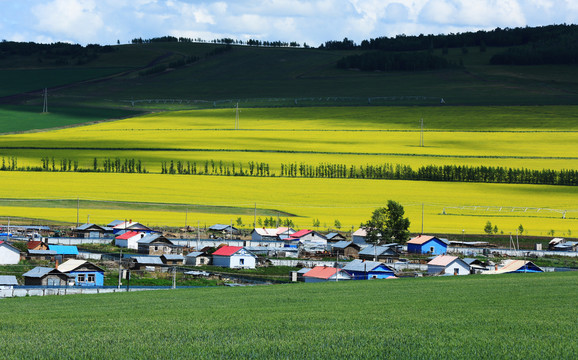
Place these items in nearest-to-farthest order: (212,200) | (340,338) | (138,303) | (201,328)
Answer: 1. (340,338)
2. (201,328)
3. (138,303)
4. (212,200)

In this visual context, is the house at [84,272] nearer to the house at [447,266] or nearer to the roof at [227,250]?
the roof at [227,250]

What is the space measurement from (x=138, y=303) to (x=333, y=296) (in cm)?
776

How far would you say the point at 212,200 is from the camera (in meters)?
90.8

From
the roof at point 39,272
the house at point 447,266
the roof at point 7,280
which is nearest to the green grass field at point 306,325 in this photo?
the roof at point 7,280

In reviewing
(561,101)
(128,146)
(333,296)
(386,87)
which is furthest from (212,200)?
(386,87)

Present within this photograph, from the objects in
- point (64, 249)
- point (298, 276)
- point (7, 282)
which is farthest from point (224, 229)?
point (7, 282)

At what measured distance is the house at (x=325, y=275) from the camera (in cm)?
5241

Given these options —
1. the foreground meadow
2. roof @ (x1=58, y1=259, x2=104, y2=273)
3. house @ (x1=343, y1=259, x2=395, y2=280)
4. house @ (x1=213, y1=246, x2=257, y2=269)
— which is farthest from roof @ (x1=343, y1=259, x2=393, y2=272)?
the foreground meadow

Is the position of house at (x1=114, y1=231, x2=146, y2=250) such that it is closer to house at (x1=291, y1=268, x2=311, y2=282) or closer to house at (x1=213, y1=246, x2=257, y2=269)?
house at (x1=213, y1=246, x2=257, y2=269)

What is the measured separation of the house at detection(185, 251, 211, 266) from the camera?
214 ft

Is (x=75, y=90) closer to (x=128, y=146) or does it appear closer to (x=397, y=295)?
(x=128, y=146)

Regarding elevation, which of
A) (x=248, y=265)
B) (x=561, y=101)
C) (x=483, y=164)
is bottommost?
(x=248, y=265)

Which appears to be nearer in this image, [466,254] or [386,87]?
[466,254]

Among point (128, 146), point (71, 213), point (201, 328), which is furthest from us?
point (128, 146)
